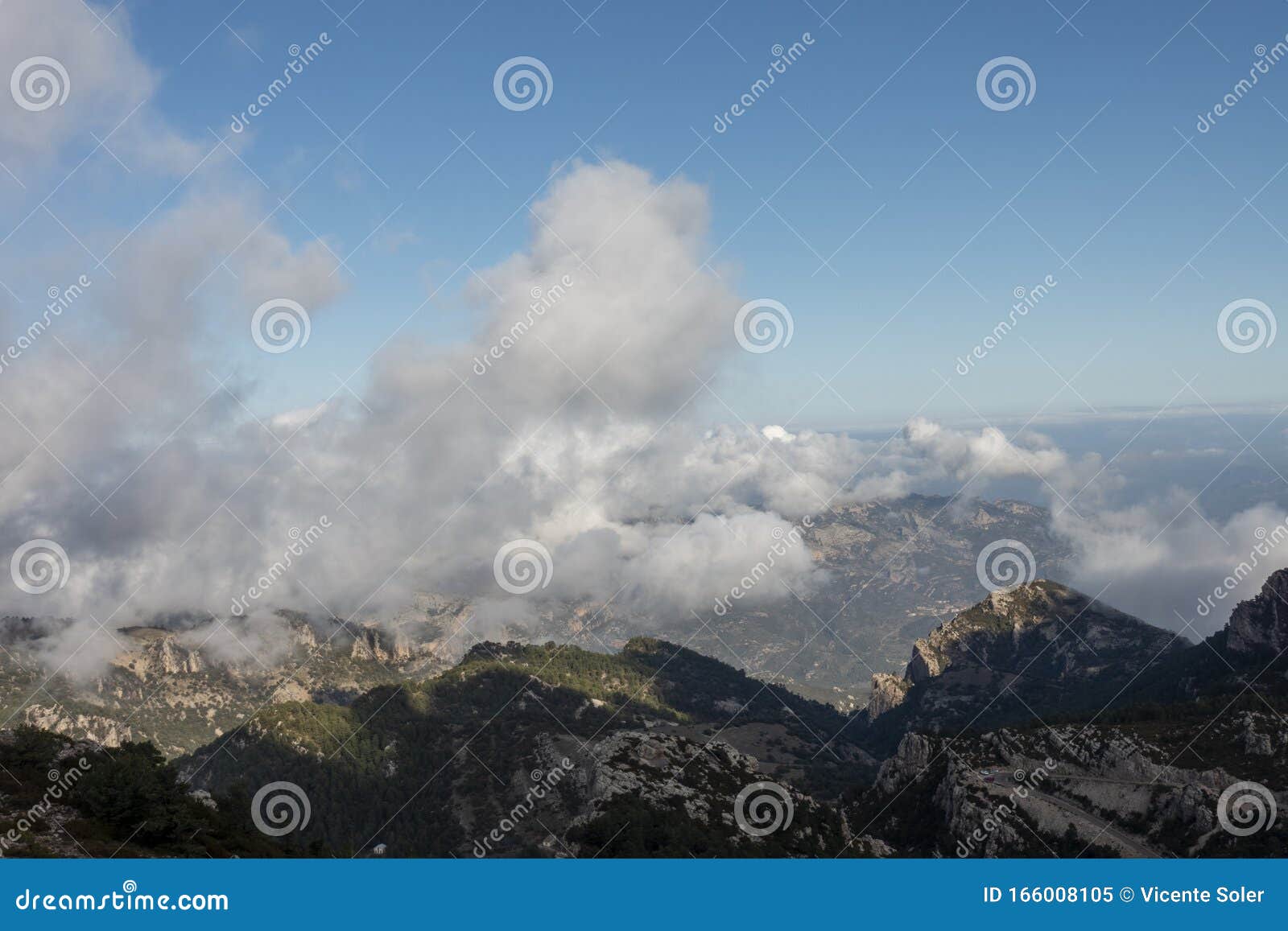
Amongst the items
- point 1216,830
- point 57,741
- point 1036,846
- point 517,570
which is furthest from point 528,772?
point 1216,830

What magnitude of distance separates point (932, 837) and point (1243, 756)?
63.6m

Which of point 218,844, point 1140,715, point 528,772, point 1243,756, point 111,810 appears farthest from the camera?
point 528,772

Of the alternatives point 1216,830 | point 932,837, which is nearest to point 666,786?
point 932,837

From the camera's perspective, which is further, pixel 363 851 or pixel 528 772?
pixel 528 772

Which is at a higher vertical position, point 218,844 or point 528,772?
point 218,844

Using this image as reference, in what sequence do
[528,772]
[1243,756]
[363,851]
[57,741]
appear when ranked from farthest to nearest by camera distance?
[528,772] < [363,851] < [1243,756] < [57,741]

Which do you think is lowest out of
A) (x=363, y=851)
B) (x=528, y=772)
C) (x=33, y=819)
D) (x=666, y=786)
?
(x=363, y=851)

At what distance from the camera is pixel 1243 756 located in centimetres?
13412

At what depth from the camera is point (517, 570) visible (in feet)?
451

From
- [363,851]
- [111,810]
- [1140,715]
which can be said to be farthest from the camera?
[1140,715]

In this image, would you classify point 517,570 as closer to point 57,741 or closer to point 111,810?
point 57,741

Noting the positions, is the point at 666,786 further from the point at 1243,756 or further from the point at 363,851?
the point at 1243,756

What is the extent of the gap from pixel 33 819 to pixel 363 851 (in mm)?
138289

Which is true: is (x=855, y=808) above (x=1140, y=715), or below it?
below
